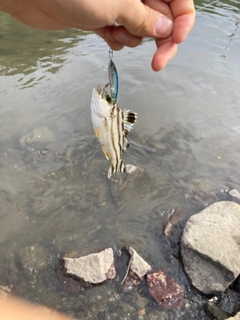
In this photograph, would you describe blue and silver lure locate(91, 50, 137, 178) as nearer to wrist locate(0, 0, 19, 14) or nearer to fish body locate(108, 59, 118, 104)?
fish body locate(108, 59, 118, 104)

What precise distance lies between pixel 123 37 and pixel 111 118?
0.71 meters

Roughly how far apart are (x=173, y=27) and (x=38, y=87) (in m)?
5.98

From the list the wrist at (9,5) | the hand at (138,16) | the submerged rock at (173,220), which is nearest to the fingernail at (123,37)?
the hand at (138,16)

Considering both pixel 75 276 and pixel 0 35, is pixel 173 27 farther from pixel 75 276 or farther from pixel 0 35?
pixel 0 35

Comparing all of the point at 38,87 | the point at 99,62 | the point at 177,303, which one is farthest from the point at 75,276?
the point at 99,62

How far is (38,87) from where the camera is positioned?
7859mm

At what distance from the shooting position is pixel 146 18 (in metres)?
2.30

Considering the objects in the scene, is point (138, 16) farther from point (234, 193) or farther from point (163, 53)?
point (234, 193)

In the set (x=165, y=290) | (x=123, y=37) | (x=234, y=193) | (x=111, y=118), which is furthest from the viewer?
(x=234, y=193)

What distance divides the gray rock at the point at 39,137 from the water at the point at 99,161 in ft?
0.32

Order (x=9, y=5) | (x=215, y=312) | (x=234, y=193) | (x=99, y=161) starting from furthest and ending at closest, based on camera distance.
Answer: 1. (x=99, y=161)
2. (x=234, y=193)
3. (x=215, y=312)
4. (x=9, y=5)

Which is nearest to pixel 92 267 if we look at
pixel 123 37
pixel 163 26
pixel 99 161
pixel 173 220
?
pixel 173 220

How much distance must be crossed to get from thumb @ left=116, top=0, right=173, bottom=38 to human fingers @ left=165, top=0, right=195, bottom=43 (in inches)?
2.3

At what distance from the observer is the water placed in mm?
4418
